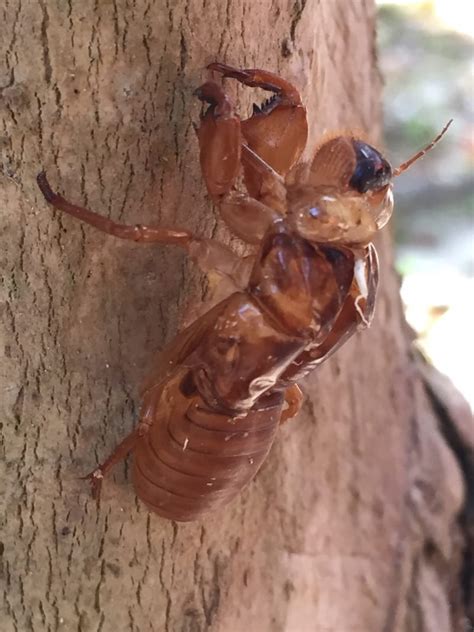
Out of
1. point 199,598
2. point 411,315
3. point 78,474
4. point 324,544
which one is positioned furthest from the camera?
point 411,315

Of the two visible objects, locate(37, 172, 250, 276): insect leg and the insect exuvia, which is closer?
locate(37, 172, 250, 276): insect leg

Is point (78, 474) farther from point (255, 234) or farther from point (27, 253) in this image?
point (255, 234)

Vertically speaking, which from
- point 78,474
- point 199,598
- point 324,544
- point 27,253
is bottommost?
point 324,544

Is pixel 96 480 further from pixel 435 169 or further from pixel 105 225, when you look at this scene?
pixel 435 169

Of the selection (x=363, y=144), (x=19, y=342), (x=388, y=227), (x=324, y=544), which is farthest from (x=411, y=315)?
(x=19, y=342)

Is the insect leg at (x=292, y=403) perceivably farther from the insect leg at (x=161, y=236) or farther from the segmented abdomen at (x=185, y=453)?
the insect leg at (x=161, y=236)

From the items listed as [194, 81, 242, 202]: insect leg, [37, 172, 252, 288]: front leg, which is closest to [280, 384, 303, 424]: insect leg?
[37, 172, 252, 288]: front leg

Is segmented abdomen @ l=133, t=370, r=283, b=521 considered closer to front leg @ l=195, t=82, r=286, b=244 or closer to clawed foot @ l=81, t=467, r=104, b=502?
clawed foot @ l=81, t=467, r=104, b=502
